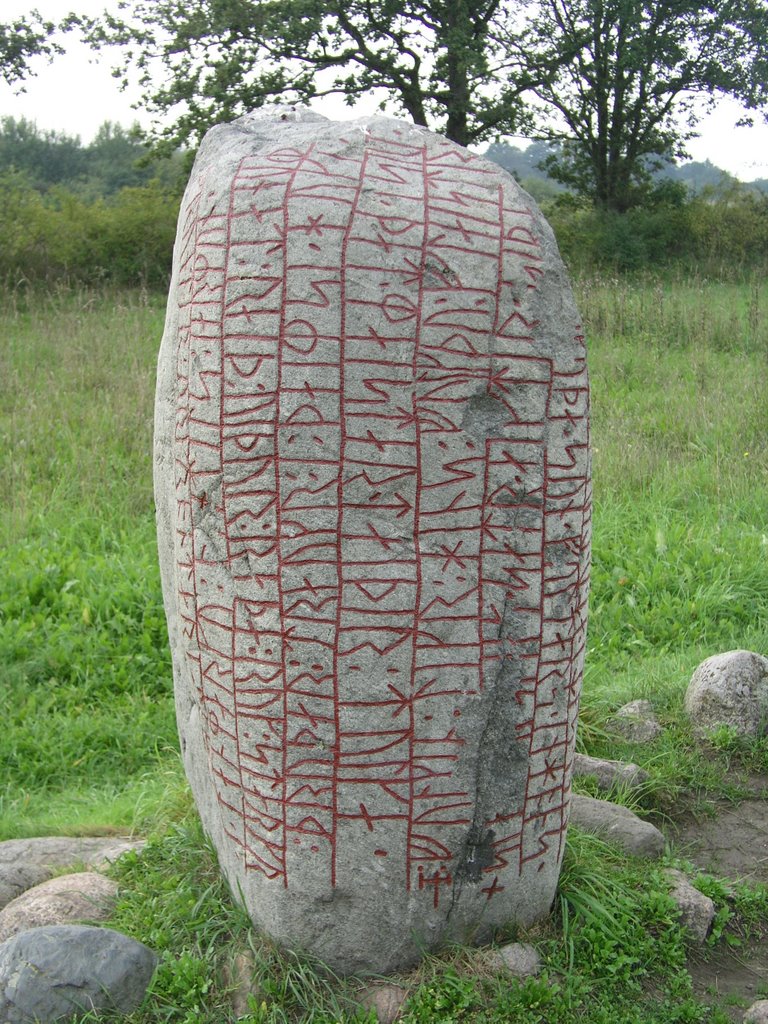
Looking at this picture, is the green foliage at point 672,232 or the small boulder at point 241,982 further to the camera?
the green foliage at point 672,232

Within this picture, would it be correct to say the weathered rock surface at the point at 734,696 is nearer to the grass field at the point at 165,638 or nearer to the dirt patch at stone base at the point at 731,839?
the grass field at the point at 165,638

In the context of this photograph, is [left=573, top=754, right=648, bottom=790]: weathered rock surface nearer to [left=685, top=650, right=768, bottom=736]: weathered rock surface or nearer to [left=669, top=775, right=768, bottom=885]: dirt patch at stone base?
[left=669, top=775, right=768, bottom=885]: dirt patch at stone base

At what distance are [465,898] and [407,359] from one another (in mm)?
1351

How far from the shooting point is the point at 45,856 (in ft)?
11.1

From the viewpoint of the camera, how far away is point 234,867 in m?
2.76

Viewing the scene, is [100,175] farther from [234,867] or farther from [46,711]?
[234,867]

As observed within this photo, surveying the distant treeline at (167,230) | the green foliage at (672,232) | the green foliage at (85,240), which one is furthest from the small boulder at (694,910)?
the green foliage at (672,232)

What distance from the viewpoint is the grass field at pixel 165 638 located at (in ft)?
8.80

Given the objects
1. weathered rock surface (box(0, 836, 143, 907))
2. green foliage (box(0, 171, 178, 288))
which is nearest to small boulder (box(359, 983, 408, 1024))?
weathered rock surface (box(0, 836, 143, 907))

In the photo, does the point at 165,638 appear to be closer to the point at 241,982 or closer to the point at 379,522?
the point at 241,982

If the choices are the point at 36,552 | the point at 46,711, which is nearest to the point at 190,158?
the point at 36,552

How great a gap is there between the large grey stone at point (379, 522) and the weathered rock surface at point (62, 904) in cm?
53

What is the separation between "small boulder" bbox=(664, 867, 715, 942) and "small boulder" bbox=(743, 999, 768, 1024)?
0.86 ft

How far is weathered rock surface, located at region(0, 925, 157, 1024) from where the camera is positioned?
2.51 m
